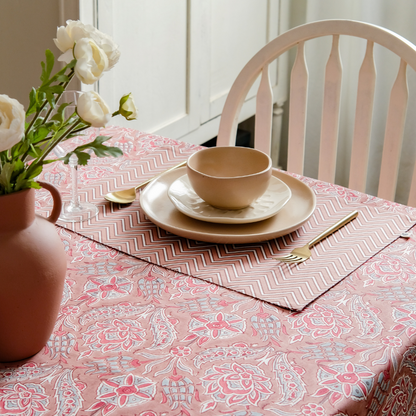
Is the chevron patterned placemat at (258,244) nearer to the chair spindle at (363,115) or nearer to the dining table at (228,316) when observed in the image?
the dining table at (228,316)

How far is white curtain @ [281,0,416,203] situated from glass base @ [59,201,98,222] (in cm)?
163

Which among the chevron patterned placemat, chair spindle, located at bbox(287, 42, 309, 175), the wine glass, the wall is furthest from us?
the wall

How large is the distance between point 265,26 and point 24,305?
200 centimetres

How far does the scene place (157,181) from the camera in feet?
3.08

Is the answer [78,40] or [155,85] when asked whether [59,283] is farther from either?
[155,85]

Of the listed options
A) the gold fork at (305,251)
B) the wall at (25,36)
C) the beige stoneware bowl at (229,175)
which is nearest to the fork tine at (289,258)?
the gold fork at (305,251)

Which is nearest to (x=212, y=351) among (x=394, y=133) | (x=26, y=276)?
(x=26, y=276)

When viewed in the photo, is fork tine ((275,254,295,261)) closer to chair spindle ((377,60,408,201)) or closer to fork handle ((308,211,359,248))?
fork handle ((308,211,359,248))

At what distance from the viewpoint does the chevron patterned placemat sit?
2.32 feet

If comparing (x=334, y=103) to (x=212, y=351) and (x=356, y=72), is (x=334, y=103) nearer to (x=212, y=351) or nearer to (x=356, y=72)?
(x=212, y=351)

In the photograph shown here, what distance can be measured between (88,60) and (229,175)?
0.44 m

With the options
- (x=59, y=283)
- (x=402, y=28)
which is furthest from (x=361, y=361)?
(x=402, y=28)

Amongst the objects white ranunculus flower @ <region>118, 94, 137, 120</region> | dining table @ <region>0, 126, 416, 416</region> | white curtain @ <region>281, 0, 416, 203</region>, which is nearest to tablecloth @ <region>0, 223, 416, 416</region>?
dining table @ <region>0, 126, 416, 416</region>

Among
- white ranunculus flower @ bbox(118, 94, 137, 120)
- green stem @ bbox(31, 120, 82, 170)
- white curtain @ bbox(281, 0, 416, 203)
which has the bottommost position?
white curtain @ bbox(281, 0, 416, 203)
